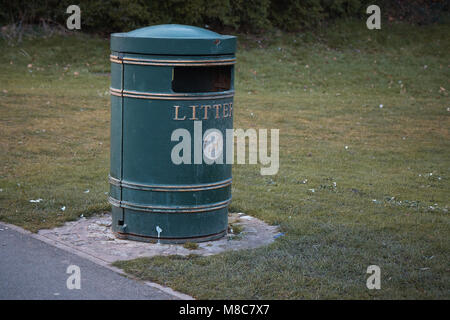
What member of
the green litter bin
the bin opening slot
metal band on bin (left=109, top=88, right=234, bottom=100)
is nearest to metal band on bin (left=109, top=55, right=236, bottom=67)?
the green litter bin

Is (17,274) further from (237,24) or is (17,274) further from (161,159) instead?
(237,24)

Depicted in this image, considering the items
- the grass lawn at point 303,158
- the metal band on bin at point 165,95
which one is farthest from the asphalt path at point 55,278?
the metal band on bin at point 165,95

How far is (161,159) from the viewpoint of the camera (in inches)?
210

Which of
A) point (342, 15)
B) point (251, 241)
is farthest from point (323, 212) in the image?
point (342, 15)

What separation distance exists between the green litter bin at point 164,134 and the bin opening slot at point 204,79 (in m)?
0.03

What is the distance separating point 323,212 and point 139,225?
2042 mm

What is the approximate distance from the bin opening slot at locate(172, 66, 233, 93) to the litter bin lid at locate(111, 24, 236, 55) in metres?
0.36

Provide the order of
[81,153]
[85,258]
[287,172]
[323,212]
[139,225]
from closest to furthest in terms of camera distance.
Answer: [85,258]
[139,225]
[323,212]
[287,172]
[81,153]

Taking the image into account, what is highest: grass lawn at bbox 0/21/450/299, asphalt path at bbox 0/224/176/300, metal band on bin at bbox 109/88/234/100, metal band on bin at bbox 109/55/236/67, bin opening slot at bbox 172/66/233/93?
metal band on bin at bbox 109/55/236/67

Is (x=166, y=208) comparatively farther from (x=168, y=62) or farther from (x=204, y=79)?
(x=204, y=79)

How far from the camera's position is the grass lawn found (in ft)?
16.0

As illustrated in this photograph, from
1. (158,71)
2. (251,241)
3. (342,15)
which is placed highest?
(342,15)

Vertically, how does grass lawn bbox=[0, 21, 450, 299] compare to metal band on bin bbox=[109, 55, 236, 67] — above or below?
below

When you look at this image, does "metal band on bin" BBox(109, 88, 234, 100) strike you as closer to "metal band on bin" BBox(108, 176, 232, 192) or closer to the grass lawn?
"metal band on bin" BBox(108, 176, 232, 192)
